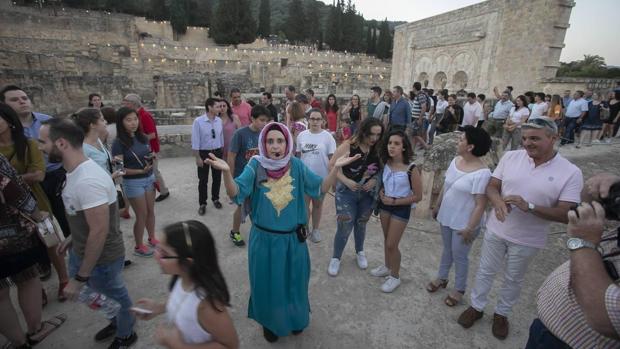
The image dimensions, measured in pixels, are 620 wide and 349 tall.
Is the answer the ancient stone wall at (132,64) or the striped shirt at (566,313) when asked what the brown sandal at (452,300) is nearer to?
the striped shirt at (566,313)

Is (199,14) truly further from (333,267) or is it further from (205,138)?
(333,267)

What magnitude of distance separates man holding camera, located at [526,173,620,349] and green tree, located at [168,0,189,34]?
58157mm

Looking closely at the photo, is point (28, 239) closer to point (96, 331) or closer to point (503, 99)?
point (96, 331)

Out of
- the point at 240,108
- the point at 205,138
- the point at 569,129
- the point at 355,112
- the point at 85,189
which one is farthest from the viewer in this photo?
the point at 569,129

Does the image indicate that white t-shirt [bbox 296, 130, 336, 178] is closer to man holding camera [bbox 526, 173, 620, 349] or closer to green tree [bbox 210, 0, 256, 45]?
man holding camera [bbox 526, 173, 620, 349]

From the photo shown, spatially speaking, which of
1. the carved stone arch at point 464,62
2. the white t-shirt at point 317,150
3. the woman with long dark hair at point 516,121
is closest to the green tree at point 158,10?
the carved stone arch at point 464,62

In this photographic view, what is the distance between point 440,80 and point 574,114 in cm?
1554

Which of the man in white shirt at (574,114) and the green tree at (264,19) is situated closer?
the man in white shirt at (574,114)

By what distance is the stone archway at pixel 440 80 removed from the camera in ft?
74.4

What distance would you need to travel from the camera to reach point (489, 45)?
18156mm

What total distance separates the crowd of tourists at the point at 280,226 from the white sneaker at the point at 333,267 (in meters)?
0.03

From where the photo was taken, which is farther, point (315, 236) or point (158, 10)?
point (158, 10)

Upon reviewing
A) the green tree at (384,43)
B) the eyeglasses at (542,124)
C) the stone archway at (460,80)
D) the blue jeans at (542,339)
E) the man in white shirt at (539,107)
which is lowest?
the blue jeans at (542,339)

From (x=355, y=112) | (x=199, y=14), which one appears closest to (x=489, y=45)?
(x=355, y=112)
